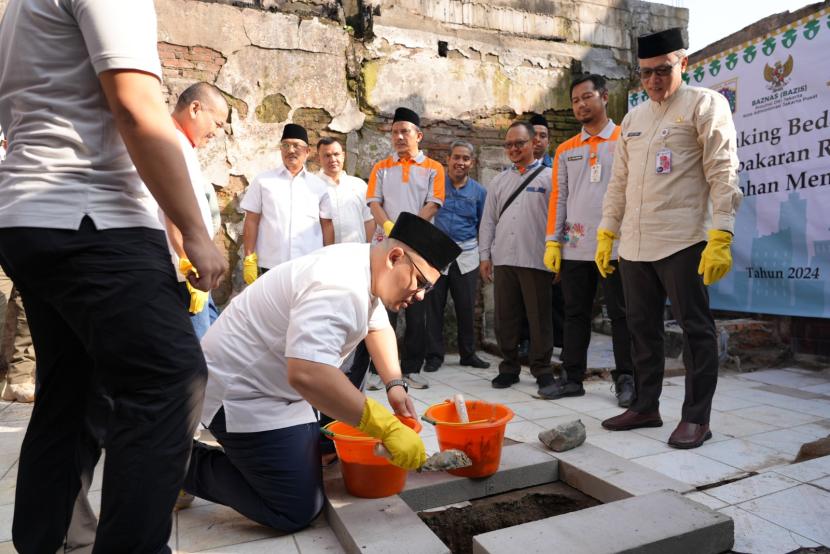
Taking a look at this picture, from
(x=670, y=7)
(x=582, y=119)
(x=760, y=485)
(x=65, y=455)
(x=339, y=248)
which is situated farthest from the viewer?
(x=670, y=7)

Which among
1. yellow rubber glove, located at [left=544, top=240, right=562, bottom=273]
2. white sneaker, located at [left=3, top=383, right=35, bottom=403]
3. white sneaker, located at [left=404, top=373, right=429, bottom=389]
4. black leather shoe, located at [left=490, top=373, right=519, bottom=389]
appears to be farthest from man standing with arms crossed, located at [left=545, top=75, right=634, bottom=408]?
white sneaker, located at [left=3, top=383, right=35, bottom=403]

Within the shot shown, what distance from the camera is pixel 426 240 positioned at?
1.93m

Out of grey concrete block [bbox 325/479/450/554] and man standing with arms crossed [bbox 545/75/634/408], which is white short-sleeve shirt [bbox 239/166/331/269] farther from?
grey concrete block [bbox 325/479/450/554]

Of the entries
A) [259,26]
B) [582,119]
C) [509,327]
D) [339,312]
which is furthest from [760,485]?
[259,26]

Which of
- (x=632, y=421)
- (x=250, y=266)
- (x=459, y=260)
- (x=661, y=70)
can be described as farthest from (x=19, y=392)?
(x=661, y=70)

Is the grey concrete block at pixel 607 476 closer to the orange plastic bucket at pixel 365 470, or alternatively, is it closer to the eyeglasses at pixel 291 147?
the orange plastic bucket at pixel 365 470

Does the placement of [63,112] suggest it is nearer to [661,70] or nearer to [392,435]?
[392,435]

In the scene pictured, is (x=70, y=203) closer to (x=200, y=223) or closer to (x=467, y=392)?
(x=200, y=223)

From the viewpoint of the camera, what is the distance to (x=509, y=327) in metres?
4.25

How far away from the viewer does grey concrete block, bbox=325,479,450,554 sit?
5.77ft

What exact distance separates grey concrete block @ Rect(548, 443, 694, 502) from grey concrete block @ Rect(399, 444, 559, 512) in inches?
3.2

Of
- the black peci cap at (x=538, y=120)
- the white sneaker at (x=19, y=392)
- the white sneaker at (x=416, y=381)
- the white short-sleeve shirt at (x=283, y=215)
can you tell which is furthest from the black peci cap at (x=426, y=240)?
the black peci cap at (x=538, y=120)

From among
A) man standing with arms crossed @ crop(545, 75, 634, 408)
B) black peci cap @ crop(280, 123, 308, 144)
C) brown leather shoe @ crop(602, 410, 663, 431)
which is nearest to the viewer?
brown leather shoe @ crop(602, 410, 663, 431)

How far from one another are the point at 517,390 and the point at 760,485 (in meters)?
1.93
